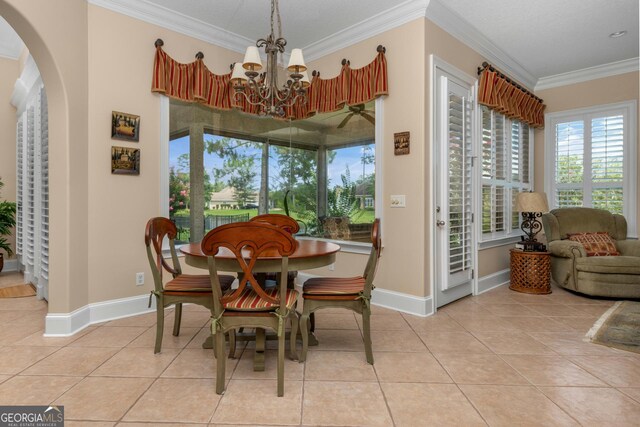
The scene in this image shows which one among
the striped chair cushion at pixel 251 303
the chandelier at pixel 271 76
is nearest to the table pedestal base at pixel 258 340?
the striped chair cushion at pixel 251 303

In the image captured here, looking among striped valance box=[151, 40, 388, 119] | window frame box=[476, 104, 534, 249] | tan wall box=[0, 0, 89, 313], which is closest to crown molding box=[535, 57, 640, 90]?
window frame box=[476, 104, 534, 249]

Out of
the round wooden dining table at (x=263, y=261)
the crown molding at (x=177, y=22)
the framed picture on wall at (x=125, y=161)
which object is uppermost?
the crown molding at (x=177, y=22)

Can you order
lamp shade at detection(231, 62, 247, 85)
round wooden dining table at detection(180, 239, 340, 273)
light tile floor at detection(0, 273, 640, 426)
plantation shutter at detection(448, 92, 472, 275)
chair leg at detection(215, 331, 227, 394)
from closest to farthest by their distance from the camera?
light tile floor at detection(0, 273, 640, 426), chair leg at detection(215, 331, 227, 394), round wooden dining table at detection(180, 239, 340, 273), lamp shade at detection(231, 62, 247, 85), plantation shutter at detection(448, 92, 472, 275)

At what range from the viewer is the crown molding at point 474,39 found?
337cm

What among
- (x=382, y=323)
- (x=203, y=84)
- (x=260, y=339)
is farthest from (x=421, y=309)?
(x=203, y=84)

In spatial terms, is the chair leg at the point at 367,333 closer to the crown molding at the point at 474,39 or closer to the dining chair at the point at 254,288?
the dining chair at the point at 254,288

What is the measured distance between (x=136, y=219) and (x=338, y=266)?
2.19 metres

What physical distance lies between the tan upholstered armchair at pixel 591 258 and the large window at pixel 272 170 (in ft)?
8.02

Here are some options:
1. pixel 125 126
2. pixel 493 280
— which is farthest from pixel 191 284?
pixel 493 280

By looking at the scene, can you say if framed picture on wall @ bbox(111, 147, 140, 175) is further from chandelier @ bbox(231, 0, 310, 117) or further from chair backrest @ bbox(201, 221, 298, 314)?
chair backrest @ bbox(201, 221, 298, 314)

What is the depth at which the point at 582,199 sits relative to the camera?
16.6ft

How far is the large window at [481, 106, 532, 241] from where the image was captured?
429 cm

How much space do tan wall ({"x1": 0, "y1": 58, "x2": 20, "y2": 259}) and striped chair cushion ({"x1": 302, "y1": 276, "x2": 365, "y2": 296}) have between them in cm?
558

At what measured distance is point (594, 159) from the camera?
4.94 metres
